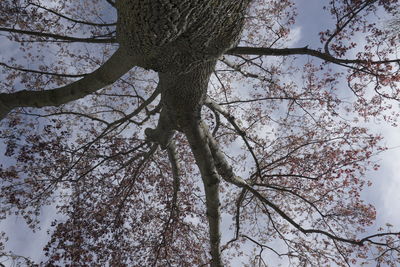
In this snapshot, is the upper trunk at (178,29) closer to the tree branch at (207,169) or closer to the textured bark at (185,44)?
the textured bark at (185,44)

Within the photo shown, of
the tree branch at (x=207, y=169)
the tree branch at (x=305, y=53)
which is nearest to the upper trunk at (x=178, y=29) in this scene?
the tree branch at (x=305, y=53)

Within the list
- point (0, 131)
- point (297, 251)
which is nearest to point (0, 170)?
point (0, 131)

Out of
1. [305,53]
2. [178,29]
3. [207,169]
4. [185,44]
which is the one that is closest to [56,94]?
[185,44]

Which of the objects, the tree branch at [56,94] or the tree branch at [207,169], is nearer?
the tree branch at [56,94]

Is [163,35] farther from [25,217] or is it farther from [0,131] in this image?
[25,217]

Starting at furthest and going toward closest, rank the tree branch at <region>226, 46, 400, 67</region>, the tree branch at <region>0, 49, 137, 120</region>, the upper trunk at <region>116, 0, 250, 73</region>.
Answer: the tree branch at <region>0, 49, 137, 120</region> → the tree branch at <region>226, 46, 400, 67</region> → the upper trunk at <region>116, 0, 250, 73</region>

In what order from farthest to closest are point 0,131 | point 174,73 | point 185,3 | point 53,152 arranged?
point 53,152, point 0,131, point 174,73, point 185,3

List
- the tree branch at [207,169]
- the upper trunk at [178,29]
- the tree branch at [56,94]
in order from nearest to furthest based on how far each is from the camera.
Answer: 1. the upper trunk at [178,29]
2. the tree branch at [56,94]
3. the tree branch at [207,169]

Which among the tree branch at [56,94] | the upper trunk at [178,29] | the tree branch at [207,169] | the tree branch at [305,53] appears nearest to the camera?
the upper trunk at [178,29]

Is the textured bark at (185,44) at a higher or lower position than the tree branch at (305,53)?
lower

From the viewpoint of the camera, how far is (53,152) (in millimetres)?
5125

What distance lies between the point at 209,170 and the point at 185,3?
8.85 feet

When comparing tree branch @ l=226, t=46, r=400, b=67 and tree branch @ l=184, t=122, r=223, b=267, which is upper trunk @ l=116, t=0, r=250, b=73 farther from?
tree branch @ l=184, t=122, r=223, b=267

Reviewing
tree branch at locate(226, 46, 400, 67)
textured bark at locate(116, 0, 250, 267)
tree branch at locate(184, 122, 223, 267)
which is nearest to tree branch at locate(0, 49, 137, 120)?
textured bark at locate(116, 0, 250, 267)
